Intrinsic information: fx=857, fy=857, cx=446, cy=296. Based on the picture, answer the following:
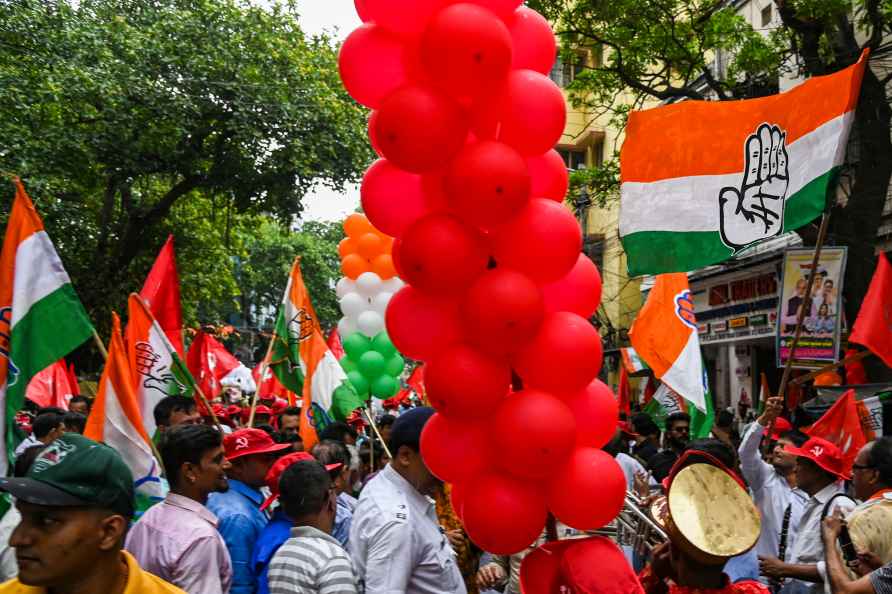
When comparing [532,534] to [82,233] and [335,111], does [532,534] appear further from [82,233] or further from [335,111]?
[82,233]

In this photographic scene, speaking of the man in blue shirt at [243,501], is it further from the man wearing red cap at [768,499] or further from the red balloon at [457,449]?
the man wearing red cap at [768,499]

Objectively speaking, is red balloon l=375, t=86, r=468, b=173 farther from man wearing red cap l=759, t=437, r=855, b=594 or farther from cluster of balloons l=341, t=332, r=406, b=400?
cluster of balloons l=341, t=332, r=406, b=400

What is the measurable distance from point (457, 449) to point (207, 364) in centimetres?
949

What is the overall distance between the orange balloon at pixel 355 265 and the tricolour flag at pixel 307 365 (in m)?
1.72

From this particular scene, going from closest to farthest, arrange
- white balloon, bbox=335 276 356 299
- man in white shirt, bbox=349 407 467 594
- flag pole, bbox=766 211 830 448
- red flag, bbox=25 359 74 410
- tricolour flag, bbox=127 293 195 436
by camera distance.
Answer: man in white shirt, bbox=349 407 467 594, flag pole, bbox=766 211 830 448, tricolour flag, bbox=127 293 195 436, white balloon, bbox=335 276 356 299, red flag, bbox=25 359 74 410

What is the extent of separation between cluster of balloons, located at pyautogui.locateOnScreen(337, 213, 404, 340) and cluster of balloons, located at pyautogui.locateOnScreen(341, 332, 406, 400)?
0.40ft

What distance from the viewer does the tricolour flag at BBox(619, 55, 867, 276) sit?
4.96 meters

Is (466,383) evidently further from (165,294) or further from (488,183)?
(165,294)

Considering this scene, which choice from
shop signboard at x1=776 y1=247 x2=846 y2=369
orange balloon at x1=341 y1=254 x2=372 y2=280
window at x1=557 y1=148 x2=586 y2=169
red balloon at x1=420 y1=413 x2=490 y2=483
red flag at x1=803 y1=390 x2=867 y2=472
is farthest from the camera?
window at x1=557 y1=148 x2=586 y2=169

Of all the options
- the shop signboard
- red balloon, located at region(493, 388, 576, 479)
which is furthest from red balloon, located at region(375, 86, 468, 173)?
the shop signboard

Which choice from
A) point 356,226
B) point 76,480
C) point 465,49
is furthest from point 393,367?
point 76,480

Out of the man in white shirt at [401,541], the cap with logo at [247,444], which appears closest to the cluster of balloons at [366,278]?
the cap with logo at [247,444]

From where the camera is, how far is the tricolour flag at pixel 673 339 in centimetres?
721

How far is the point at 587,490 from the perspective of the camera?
3.09 m
